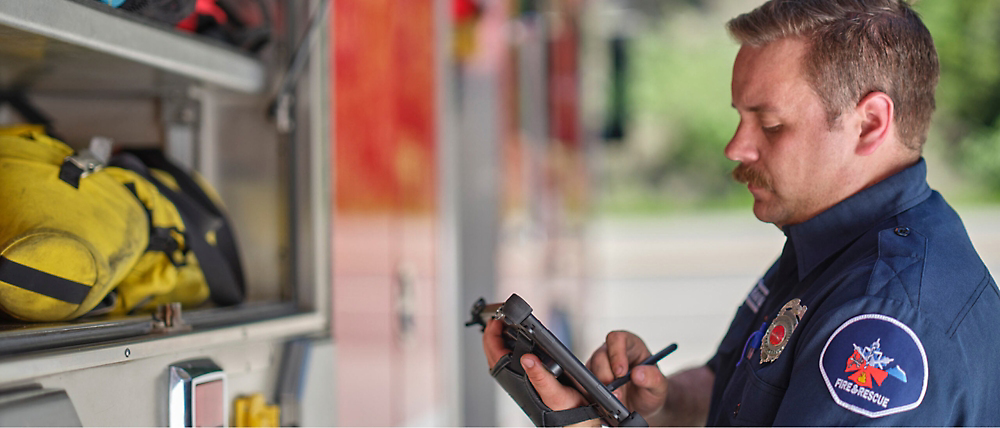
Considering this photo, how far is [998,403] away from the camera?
111 cm

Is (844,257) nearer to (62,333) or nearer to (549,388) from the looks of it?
(549,388)

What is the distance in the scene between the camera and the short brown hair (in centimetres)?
128

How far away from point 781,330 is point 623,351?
29cm

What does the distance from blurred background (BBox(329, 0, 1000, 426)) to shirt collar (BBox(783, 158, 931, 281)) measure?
0.34 m

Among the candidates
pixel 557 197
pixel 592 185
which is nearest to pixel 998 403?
pixel 557 197

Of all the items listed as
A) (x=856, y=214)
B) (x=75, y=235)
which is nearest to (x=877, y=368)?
(x=856, y=214)

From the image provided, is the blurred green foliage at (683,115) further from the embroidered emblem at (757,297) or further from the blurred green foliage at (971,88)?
the embroidered emblem at (757,297)

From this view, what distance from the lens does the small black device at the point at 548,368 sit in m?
1.08

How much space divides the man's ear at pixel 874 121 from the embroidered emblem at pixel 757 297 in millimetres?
355

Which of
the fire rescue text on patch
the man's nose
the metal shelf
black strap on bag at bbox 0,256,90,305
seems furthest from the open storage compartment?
the fire rescue text on patch

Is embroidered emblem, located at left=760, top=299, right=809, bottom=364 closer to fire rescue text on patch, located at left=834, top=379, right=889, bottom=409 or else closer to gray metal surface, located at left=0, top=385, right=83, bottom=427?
fire rescue text on patch, located at left=834, top=379, right=889, bottom=409

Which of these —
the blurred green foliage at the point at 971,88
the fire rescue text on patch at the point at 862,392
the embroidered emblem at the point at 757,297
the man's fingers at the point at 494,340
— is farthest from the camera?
the blurred green foliage at the point at 971,88

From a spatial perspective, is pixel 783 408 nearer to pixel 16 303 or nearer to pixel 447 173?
pixel 16 303

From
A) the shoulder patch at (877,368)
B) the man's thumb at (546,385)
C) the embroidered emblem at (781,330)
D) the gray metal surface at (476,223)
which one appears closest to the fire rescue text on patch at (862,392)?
the shoulder patch at (877,368)
